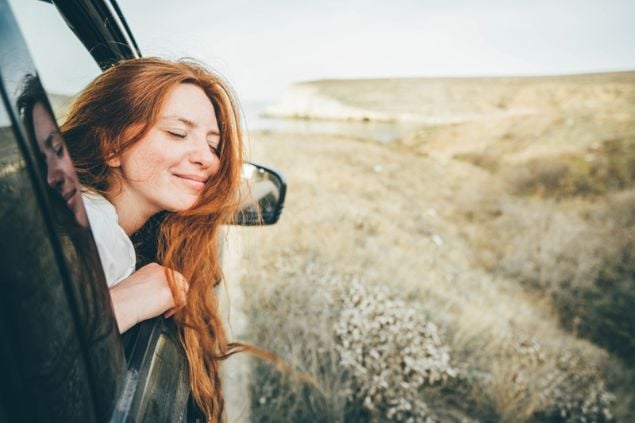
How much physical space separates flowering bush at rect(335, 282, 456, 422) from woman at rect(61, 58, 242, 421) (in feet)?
5.92

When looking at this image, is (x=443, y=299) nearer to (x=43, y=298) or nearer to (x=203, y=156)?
(x=203, y=156)

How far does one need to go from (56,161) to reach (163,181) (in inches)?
34.0

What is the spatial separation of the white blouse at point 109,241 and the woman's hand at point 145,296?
0.05m

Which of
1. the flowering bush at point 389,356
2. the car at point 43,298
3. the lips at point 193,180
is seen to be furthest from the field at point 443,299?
the car at point 43,298

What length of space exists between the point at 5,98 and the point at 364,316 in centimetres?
344

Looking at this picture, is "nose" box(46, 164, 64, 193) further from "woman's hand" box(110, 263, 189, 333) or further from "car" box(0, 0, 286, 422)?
"woman's hand" box(110, 263, 189, 333)

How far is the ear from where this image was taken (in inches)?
52.5

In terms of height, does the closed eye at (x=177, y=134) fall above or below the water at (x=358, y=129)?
above

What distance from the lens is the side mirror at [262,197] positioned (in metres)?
2.32

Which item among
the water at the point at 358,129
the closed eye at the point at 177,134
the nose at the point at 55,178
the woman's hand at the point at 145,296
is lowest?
the water at the point at 358,129

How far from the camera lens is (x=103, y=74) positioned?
1.43 metres

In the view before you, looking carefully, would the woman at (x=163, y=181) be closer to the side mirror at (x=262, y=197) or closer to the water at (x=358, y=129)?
the side mirror at (x=262, y=197)

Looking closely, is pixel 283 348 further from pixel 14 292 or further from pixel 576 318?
pixel 576 318

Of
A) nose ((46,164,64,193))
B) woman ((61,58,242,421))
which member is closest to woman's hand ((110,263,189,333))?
woman ((61,58,242,421))
